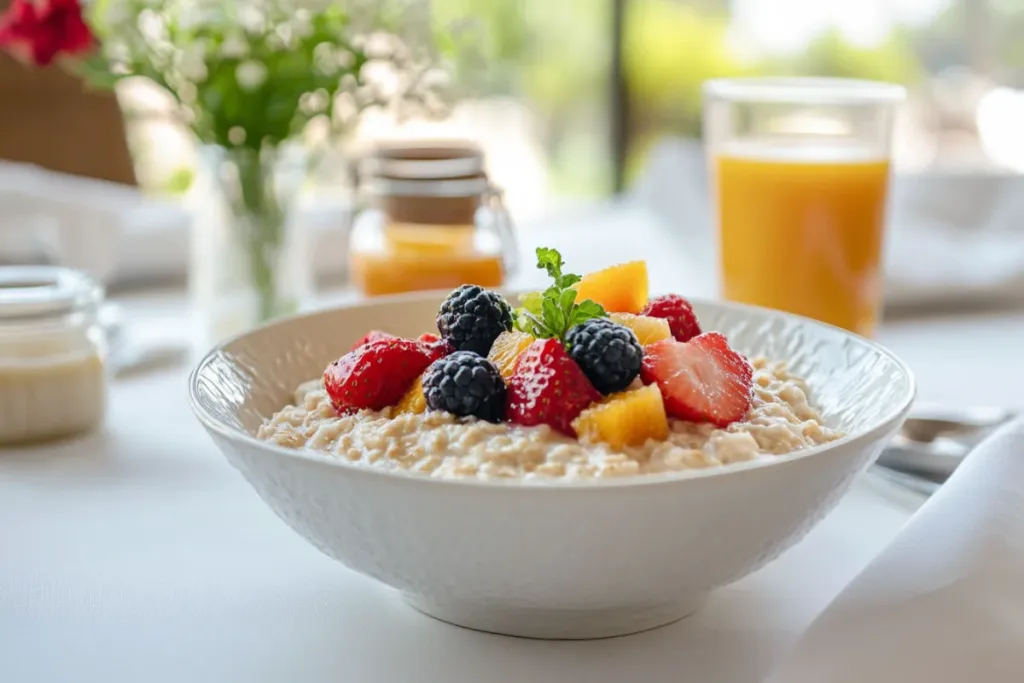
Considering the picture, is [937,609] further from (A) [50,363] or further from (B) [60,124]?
(B) [60,124]

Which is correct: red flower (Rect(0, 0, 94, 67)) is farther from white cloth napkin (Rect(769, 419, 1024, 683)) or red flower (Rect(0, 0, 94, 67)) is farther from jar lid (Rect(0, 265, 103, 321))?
white cloth napkin (Rect(769, 419, 1024, 683))

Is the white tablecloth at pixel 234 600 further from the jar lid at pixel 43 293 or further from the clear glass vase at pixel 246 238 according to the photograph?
the clear glass vase at pixel 246 238

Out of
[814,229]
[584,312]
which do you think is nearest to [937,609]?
[584,312]

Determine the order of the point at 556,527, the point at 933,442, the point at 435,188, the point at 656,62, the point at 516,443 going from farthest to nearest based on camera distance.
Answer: the point at 656,62
the point at 435,188
the point at 933,442
the point at 516,443
the point at 556,527

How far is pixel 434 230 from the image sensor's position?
4.71 feet

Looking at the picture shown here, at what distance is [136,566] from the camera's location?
91 centimetres

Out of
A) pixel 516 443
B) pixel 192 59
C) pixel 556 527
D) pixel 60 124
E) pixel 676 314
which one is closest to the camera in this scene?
pixel 556 527

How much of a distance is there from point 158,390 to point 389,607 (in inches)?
26.3

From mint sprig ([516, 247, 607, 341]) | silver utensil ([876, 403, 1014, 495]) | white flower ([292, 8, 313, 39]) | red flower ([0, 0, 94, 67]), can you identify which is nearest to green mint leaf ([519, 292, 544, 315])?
mint sprig ([516, 247, 607, 341])

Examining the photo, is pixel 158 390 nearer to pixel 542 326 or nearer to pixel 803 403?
pixel 542 326

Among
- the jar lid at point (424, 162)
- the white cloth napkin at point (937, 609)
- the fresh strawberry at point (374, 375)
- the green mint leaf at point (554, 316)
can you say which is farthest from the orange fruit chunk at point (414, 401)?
the jar lid at point (424, 162)

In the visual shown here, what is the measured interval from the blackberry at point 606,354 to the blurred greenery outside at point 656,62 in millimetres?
3510

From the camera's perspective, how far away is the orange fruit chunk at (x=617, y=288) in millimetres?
981

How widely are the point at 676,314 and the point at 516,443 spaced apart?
0.86ft
